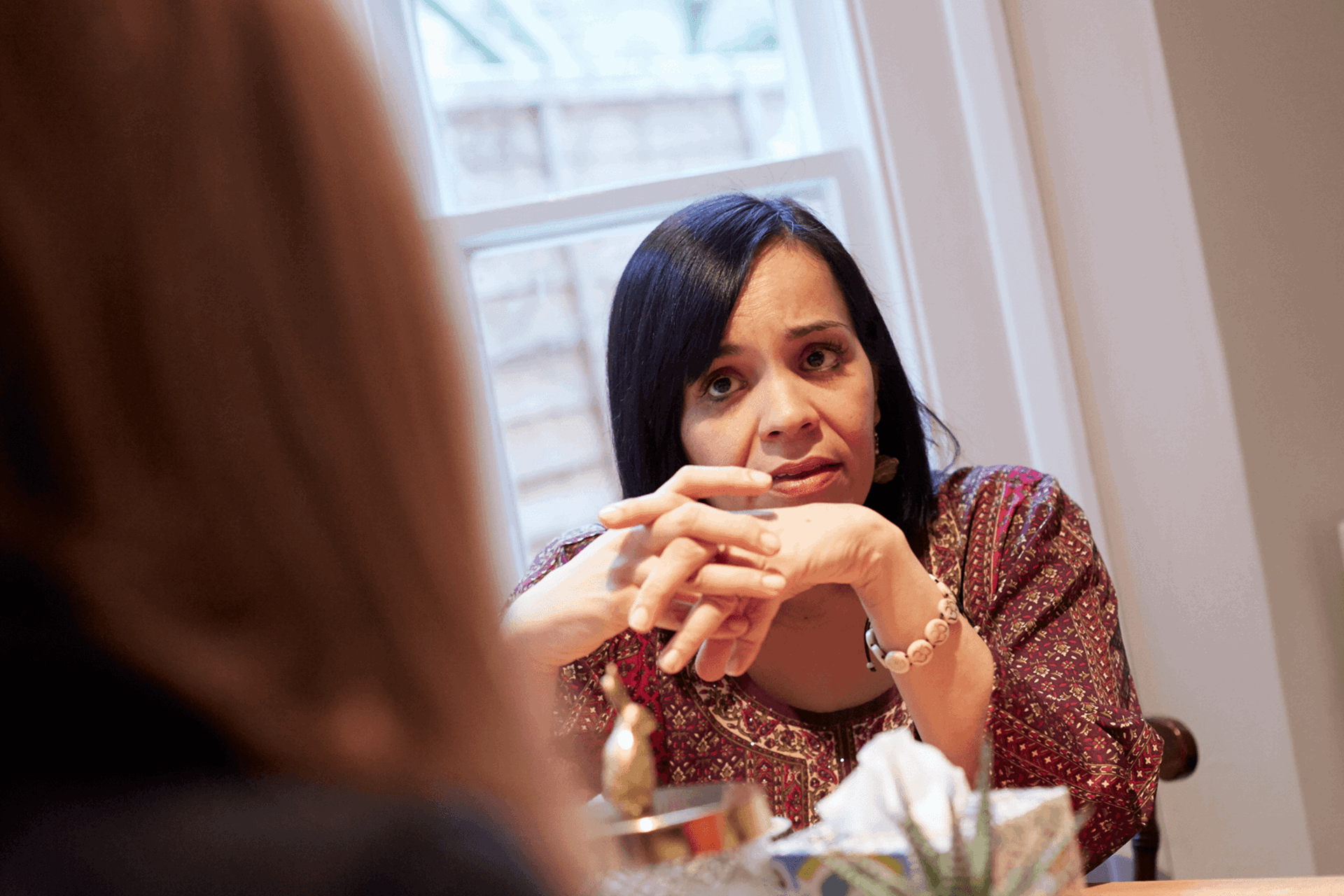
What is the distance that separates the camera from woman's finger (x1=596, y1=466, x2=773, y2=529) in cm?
118

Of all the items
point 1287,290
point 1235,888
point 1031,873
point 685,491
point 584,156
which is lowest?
point 1235,888

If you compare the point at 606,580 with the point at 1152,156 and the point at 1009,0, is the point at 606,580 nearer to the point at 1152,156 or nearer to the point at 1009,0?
the point at 1152,156

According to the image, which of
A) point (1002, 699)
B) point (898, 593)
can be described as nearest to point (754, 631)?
point (898, 593)

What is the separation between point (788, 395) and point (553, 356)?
81 cm

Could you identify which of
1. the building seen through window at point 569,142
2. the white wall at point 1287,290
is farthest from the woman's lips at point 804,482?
the white wall at point 1287,290

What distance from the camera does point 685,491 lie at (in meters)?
1.20

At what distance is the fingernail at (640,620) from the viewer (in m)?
1.10

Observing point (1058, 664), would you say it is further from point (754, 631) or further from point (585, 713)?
point (585, 713)

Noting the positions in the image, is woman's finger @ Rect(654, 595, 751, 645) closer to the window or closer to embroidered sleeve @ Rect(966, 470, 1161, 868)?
embroidered sleeve @ Rect(966, 470, 1161, 868)

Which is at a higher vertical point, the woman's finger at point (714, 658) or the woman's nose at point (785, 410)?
the woman's nose at point (785, 410)

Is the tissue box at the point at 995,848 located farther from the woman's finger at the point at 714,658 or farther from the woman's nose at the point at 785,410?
the woman's nose at the point at 785,410

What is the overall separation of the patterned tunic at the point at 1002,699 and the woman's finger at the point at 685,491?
0.33 meters

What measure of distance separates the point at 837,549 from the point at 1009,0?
1.24 metres

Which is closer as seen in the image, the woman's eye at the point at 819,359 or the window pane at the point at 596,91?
the woman's eye at the point at 819,359
